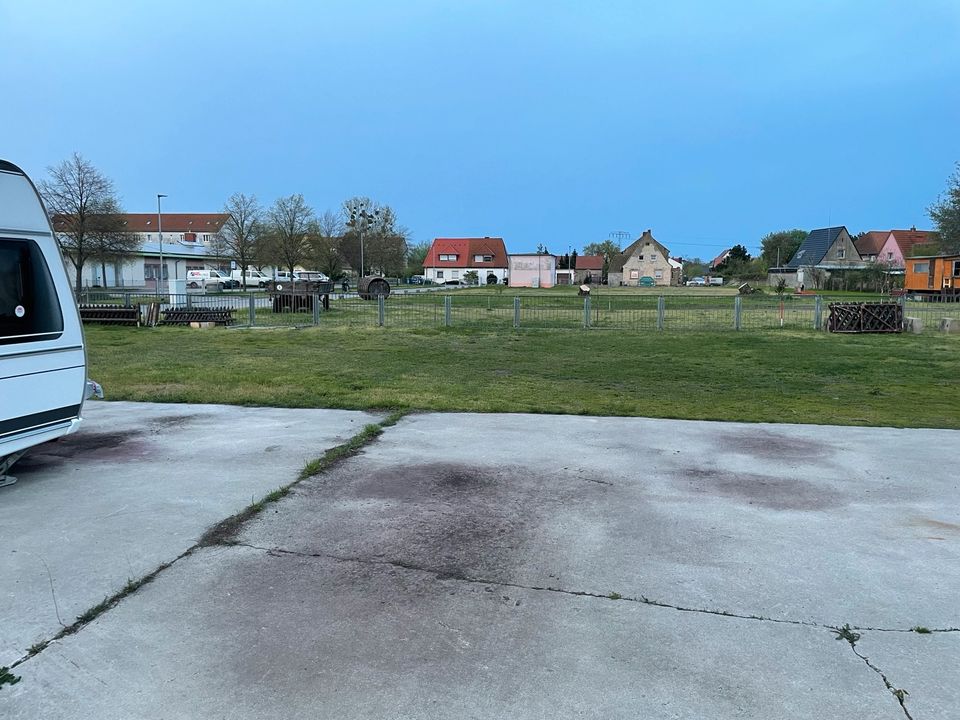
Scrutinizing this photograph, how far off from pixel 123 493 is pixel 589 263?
12567 cm

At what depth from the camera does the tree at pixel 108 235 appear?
119 feet

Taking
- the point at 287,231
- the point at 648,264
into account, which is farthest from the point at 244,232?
the point at 648,264

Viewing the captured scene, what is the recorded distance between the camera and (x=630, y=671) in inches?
127

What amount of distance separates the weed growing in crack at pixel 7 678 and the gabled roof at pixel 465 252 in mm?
107939

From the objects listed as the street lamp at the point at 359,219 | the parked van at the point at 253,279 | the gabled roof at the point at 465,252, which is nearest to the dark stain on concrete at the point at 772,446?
the parked van at the point at 253,279

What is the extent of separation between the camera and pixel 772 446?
7551 millimetres

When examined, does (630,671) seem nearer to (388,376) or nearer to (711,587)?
(711,587)

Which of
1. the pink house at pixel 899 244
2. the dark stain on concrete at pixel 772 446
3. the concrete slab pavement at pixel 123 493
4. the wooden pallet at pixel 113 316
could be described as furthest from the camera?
the pink house at pixel 899 244

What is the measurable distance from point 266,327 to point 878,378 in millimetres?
17349

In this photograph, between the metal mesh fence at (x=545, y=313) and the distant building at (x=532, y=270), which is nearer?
the metal mesh fence at (x=545, y=313)

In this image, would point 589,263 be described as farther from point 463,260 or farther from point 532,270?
point 532,270

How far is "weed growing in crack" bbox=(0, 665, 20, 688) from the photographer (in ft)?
10.1

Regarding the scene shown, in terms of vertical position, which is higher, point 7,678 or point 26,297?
point 26,297

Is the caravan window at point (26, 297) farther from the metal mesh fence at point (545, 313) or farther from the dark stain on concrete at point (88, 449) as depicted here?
the metal mesh fence at point (545, 313)
